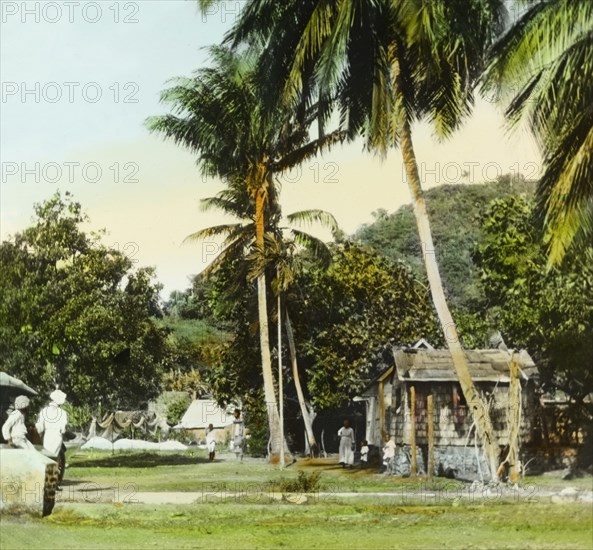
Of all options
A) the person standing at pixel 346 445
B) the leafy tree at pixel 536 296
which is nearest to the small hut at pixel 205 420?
the person standing at pixel 346 445

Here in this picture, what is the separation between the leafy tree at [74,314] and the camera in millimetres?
13781

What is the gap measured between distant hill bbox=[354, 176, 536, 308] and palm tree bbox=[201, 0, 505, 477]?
2.23ft

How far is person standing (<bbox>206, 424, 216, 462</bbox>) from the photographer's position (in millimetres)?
14641

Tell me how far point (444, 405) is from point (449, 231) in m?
Answer: 2.96

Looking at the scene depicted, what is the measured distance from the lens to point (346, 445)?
586 inches

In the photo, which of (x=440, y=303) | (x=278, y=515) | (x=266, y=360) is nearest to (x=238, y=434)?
(x=266, y=360)

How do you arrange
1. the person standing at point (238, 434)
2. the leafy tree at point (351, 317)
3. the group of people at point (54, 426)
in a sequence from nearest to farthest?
the group of people at point (54, 426) < the person standing at point (238, 434) < the leafy tree at point (351, 317)

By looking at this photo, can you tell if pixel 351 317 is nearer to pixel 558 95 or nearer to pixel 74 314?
pixel 74 314

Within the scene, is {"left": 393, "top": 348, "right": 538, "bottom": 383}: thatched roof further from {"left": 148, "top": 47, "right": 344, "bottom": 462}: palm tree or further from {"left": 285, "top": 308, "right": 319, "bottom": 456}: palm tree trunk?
{"left": 148, "top": 47, "right": 344, "bottom": 462}: palm tree

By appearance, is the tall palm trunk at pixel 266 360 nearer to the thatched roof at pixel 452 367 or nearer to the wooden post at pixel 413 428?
the wooden post at pixel 413 428

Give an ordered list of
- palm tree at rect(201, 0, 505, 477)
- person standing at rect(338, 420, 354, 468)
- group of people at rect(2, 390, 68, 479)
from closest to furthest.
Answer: group of people at rect(2, 390, 68, 479)
palm tree at rect(201, 0, 505, 477)
person standing at rect(338, 420, 354, 468)

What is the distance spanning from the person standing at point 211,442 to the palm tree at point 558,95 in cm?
576

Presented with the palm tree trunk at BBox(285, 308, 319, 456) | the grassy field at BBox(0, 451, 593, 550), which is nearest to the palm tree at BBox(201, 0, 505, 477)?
the grassy field at BBox(0, 451, 593, 550)

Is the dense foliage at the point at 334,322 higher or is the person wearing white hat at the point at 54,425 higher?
the dense foliage at the point at 334,322
